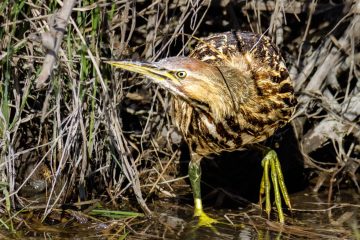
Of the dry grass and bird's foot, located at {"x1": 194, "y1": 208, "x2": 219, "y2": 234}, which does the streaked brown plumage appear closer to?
the dry grass

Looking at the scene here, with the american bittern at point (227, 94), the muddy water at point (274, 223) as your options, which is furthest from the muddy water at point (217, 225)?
the american bittern at point (227, 94)

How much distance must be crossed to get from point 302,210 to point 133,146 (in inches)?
46.5

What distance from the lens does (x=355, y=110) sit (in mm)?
5344

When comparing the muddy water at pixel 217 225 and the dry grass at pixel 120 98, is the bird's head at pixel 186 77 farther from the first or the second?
the muddy water at pixel 217 225

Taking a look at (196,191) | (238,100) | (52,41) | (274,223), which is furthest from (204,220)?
(52,41)

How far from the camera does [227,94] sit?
418cm

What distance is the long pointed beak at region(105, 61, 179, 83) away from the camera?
3898mm

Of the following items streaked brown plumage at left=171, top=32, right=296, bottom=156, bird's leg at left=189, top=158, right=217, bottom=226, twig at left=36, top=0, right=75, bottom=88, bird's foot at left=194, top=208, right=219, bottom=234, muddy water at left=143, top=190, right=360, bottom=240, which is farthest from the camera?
bird's leg at left=189, top=158, right=217, bottom=226

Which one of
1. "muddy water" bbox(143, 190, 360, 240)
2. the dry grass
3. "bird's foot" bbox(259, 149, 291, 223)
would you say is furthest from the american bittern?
the dry grass

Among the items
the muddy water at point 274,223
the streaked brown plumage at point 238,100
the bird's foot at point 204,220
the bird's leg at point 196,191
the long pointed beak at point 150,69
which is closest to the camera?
the long pointed beak at point 150,69

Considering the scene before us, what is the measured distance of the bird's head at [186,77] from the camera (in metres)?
3.91

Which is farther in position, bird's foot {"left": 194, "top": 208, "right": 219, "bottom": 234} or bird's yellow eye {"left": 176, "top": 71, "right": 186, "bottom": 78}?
bird's foot {"left": 194, "top": 208, "right": 219, "bottom": 234}

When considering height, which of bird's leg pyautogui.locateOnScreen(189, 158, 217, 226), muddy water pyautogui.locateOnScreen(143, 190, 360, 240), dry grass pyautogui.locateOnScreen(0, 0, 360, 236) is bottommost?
muddy water pyautogui.locateOnScreen(143, 190, 360, 240)

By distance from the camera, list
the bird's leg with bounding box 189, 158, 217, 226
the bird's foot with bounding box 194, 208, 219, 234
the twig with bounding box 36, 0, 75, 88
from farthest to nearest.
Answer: the bird's leg with bounding box 189, 158, 217, 226 → the bird's foot with bounding box 194, 208, 219, 234 → the twig with bounding box 36, 0, 75, 88
